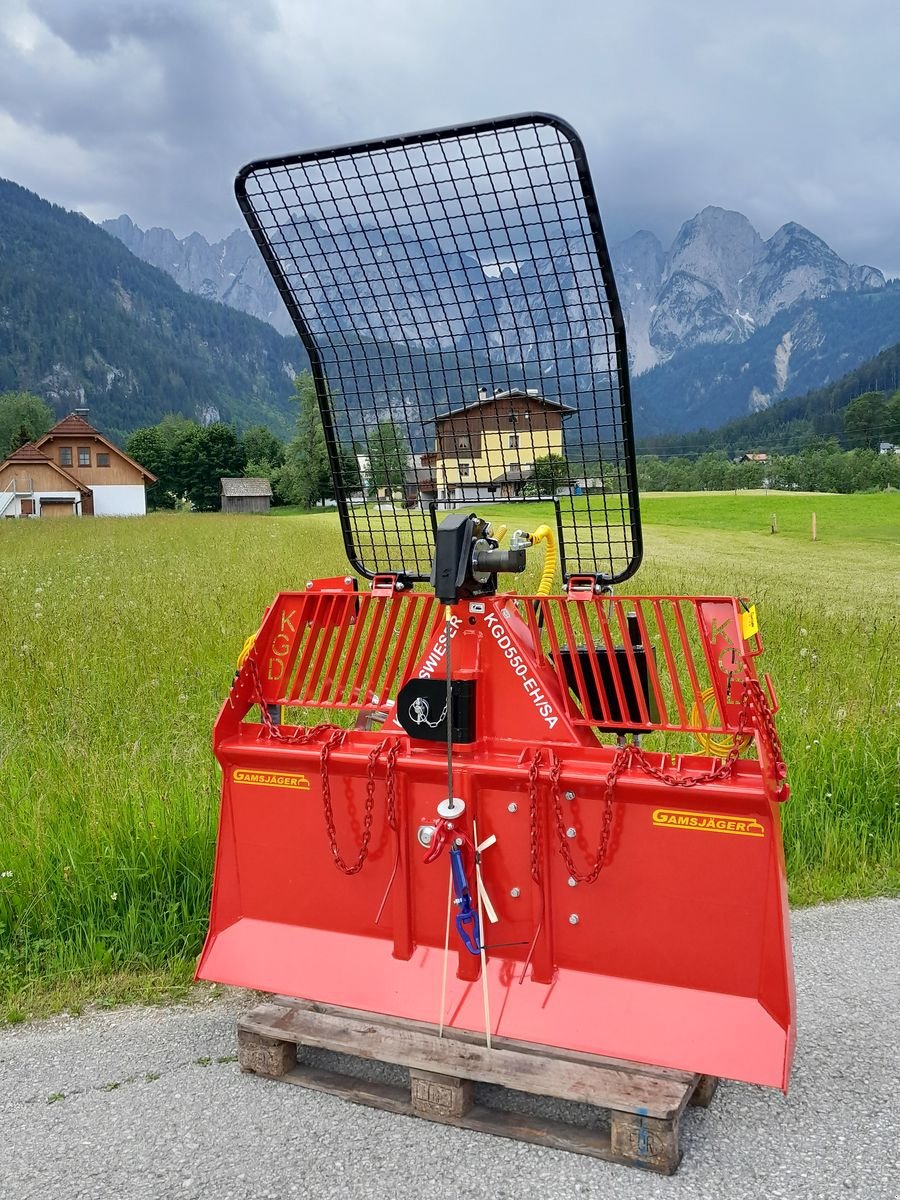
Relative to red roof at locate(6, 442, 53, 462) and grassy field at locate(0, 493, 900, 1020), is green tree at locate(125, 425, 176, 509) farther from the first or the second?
grassy field at locate(0, 493, 900, 1020)

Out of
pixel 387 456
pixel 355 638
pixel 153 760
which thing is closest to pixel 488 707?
pixel 355 638

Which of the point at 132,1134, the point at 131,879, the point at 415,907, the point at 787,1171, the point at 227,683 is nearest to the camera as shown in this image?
the point at 787,1171

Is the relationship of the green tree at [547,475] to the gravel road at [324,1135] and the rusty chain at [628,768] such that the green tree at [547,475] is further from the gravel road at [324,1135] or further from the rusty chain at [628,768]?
the gravel road at [324,1135]

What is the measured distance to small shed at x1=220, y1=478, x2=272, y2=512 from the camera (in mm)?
80062

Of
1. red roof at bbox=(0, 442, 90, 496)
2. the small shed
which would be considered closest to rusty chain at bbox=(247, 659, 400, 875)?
red roof at bbox=(0, 442, 90, 496)

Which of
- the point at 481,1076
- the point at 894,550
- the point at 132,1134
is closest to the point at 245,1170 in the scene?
the point at 132,1134

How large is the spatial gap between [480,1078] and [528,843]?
667 mm

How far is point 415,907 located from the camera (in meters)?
3.02

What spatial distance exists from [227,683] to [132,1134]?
4.48 metres

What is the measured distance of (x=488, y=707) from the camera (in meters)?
3.05

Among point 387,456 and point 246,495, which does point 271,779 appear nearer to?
point 387,456

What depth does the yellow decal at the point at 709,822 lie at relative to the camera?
8.56 feet

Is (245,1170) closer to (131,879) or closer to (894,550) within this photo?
(131,879)

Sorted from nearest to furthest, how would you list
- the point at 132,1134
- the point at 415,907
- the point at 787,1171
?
the point at 787,1171 → the point at 132,1134 → the point at 415,907
